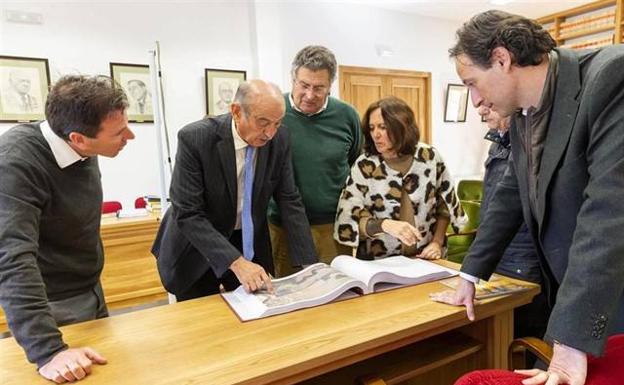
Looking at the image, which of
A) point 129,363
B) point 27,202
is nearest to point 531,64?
point 129,363

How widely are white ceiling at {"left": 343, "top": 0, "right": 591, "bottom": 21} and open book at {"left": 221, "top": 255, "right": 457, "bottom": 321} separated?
4121 millimetres

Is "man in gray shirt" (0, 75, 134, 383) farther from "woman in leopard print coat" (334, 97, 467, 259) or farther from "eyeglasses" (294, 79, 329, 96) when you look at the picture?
"woman in leopard print coat" (334, 97, 467, 259)

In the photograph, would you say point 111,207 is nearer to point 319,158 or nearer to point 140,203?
point 140,203

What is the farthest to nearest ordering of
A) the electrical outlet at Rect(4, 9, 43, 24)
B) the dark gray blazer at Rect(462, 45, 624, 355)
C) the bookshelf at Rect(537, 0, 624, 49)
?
1. the bookshelf at Rect(537, 0, 624, 49)
2. the electrical outlet at Rect(4, 9, 43, 24)
3. the dark gray blazer at Rect(462, 45, 624, 355)

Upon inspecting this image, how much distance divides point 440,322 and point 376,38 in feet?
15.1

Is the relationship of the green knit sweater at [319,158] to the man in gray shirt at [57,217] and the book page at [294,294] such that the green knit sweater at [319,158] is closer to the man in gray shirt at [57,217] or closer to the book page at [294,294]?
the book page at [294,294]

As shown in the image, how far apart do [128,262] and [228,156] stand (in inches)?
83.1

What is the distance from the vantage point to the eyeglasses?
5.97 feet

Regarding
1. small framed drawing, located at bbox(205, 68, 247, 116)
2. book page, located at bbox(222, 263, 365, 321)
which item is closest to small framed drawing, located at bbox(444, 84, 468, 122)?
small framed drawing, located at bbox(205, 68, 247, 116)

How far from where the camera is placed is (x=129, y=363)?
3.17 feet

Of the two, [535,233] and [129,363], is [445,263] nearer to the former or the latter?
[535,233]

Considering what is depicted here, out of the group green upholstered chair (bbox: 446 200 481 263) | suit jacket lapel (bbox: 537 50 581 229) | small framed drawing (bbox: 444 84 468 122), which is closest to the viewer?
suit jacket lapel (bbox: 537 50 581 229)

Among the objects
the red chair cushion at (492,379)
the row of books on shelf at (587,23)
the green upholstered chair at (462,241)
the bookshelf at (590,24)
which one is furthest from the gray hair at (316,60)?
the row of books on shelf at (587,23)

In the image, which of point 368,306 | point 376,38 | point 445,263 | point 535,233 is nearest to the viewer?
point 535,233
